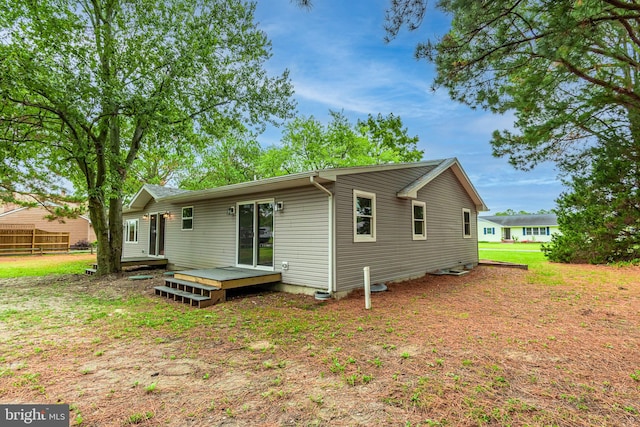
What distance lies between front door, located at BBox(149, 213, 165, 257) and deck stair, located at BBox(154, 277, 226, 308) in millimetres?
5528

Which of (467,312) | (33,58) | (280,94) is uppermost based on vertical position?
(280,94)

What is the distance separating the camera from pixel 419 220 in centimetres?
961

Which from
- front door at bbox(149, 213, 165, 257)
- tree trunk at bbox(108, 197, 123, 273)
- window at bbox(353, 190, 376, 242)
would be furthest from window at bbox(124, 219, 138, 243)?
window at bbox(353, 190, 376, 242)

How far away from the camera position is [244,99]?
1073 centimetres

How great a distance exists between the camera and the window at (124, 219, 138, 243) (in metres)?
14.6

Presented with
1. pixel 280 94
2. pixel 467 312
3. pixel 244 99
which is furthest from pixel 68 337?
pixel 280 94

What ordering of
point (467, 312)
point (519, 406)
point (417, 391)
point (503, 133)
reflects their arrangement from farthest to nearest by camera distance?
1. point (503, 133)
2. point (467, 312)
3. point (417, 391)
4. point (519, 406)

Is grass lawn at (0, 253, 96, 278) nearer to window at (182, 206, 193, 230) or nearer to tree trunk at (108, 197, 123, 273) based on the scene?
tree trunk at (108, 197, 123, 273)

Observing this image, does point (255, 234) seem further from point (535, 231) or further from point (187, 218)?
point (535, 231)

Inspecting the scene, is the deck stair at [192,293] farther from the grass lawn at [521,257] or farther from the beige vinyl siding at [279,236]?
the grass lawn at [521,257]

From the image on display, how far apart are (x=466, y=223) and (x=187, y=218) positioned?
10.7 m

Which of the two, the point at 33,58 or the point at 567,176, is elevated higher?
the point at 33,58

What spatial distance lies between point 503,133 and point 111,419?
874cm

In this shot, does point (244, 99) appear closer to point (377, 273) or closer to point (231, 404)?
point (377, 273)
